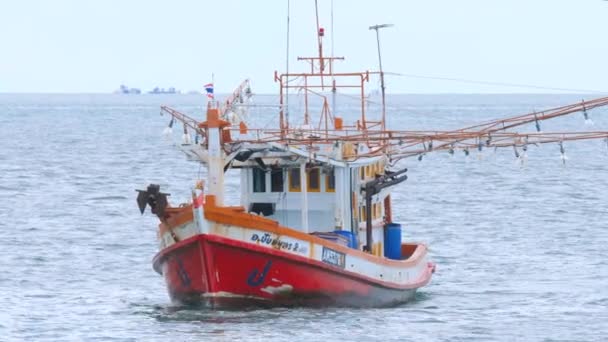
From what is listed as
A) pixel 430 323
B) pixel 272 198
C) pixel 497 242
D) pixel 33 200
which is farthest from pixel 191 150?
pixel 33 200

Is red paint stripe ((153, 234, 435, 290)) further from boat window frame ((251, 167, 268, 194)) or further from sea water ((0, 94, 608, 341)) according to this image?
boat window frame ((251, 167, 268, 194))

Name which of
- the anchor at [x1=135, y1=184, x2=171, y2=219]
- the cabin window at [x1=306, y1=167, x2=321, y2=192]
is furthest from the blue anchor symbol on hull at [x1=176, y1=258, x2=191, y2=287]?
the cabin window at [x1=306, y1=167, x2=321, y2=192]

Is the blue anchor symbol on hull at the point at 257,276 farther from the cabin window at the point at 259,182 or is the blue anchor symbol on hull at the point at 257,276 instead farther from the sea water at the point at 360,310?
the cabin window at the point at 259,182

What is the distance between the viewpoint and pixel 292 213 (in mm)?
39000

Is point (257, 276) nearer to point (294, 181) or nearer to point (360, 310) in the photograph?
point (360, 310)

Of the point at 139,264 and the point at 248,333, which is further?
the point at 139,264

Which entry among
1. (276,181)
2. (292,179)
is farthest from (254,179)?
(292,179)

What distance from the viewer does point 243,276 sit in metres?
35.1

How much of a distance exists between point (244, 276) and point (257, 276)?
0.98 feet

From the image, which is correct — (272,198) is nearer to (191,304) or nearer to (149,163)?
(191,304)

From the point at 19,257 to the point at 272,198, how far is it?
13.8 metres

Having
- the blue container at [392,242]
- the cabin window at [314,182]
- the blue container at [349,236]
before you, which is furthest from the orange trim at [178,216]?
the blue container at [392,242]

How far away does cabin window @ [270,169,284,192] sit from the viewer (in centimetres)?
3900

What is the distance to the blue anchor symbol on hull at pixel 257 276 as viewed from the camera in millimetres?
35188
